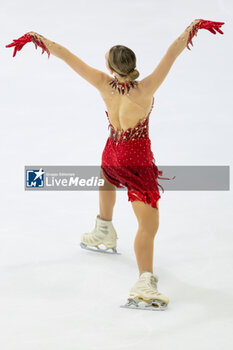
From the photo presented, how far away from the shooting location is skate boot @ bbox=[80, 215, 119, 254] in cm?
455

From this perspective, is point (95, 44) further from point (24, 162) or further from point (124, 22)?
point (24, 162)

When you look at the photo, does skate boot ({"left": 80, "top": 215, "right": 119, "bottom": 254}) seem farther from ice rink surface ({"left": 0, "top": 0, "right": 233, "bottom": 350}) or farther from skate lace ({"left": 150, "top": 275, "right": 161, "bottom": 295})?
skate lace ({"left": 150, "top": 275, "right": 161, "bottom": 295})

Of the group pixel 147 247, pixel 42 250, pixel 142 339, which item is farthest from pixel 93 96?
pixel 142 339

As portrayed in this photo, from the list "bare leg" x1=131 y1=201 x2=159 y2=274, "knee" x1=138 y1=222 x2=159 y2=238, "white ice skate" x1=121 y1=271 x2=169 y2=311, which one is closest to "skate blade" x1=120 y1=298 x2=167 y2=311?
"white ice skate" x1=121 y1=271 x2=169 y2=311

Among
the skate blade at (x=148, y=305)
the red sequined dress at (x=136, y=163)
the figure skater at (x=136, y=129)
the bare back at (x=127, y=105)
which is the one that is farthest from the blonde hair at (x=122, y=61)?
the skate blade at (x=148, y=305)

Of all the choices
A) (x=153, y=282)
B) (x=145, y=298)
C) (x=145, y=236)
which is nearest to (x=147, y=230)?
(x=145, y=236)

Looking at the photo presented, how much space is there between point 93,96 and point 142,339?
6042 millimetres

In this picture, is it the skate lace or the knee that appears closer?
the skate lace

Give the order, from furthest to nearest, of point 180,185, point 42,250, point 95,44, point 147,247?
point 95,44 → point 180,185 → point 42,250 → point 147,247

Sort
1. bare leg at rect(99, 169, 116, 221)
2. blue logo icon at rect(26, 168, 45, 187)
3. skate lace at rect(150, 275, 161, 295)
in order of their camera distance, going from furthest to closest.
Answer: blue logo icon at rect(26, 168, 45, 187) → bare leg at rect(99, 169, 116, 221) → skate lace at rect(150, 275, 161, 295)

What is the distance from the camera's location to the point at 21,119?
8117 mm

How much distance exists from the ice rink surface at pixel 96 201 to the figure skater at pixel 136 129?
0.82ft

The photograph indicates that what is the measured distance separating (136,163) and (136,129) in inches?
8.3

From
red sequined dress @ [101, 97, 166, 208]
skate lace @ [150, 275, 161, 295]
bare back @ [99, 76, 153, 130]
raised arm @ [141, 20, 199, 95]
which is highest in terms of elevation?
raised arm @ [141, 20, 199, 95]
